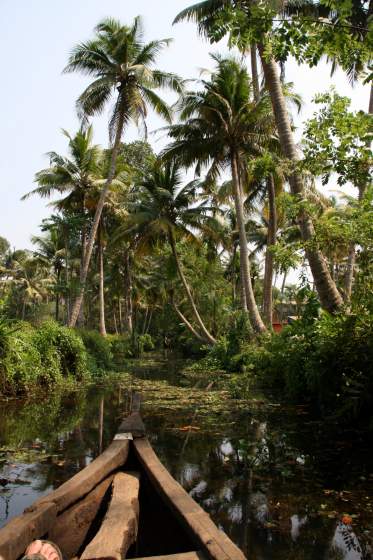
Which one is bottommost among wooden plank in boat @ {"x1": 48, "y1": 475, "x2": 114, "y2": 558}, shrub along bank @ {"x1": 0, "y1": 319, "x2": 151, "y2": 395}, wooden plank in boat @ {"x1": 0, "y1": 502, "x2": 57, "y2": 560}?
wooden plank in boat @ {"x1": 48, "y1": 475, "x2": 114, "y2": 558}

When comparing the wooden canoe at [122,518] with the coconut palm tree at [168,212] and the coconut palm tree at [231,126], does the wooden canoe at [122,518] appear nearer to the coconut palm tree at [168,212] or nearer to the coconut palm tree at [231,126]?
the coconut palm tree at [231,126]

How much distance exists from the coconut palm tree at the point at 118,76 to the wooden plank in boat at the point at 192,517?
1507 centimetres

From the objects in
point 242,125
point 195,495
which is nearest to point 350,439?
point 195,495

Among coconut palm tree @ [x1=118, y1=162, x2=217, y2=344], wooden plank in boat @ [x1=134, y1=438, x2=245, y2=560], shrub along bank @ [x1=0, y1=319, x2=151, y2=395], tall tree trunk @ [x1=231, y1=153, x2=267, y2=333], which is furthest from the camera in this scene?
coconut palm tree @ [x1=118, y1=162, x2=217, y2=344]

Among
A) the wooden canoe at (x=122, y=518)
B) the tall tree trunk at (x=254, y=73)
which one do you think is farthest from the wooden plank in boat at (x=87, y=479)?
the tall tree trunk at (x=254, y=73)

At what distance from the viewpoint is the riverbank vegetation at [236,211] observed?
6641mm

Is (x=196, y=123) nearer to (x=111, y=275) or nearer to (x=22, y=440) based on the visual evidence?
(x=22, y=440)

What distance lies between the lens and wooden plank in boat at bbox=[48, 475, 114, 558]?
3252mm

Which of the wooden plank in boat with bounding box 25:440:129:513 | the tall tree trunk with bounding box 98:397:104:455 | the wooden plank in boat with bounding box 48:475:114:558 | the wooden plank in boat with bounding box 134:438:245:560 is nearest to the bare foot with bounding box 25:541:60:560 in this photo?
the wooden plank in boat with bounding box 25:440:129:513

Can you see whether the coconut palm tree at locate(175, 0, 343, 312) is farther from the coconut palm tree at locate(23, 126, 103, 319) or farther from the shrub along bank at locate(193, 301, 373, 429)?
the coconut palm tree at locate(23, 126, 103, 319)

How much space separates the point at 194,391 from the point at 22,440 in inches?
241

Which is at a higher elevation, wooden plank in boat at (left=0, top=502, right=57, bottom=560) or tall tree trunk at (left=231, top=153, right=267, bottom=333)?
tall tree trunk at (left=231, top=153, right=267, bottom=333)

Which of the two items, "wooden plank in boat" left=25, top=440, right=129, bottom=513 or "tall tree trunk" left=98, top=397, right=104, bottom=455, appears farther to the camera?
"tall tree trunk" left=98, top=397, right=104, bottom=455

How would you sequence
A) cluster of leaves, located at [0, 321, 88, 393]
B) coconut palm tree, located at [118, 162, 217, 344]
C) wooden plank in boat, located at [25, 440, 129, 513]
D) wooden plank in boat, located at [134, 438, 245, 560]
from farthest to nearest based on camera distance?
coconut palm tree, located at [118, 162, 217, 344], cluster of leaves, located at [0, 321, 88, 393], wooden plank in boat, located at [25, 440, 129, 513], wooden plank in boat, located at [134, 438, 245, 560]
